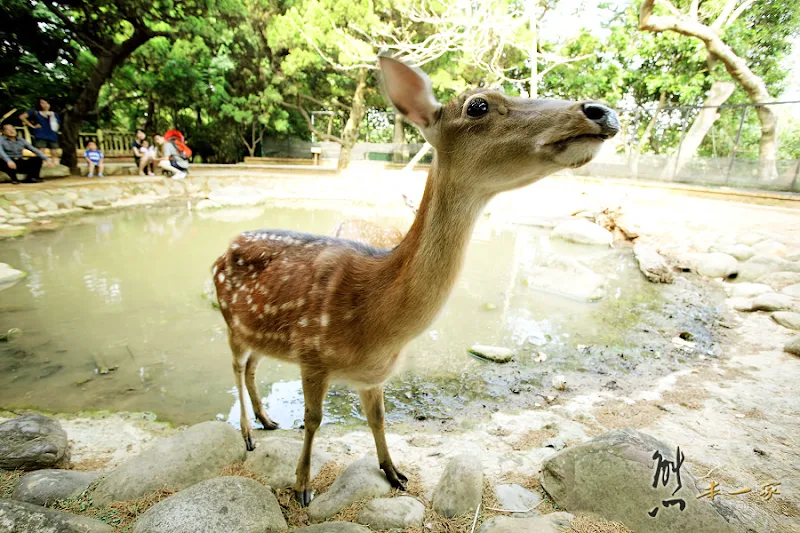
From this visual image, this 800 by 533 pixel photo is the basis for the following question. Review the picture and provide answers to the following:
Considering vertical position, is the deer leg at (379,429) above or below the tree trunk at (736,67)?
below

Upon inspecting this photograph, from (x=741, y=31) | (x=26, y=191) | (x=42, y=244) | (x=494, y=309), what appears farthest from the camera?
(x=741, y=31)

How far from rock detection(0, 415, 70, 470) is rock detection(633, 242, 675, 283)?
23.4ft

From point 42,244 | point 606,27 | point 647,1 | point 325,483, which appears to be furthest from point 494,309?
point 606,27

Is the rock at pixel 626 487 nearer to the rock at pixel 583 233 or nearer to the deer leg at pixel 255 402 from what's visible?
the deer leg at pixel 255 402

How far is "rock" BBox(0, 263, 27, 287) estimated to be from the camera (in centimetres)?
535

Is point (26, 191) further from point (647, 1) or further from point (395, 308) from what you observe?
point (647, 1)

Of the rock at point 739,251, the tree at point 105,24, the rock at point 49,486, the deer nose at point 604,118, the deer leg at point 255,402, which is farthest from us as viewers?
the tree at point 105,24

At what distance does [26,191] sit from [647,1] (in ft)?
41.1

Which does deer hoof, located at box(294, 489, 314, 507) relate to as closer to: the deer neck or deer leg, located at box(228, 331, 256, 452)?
deer leg, located at box(228, 331, 256, 452)

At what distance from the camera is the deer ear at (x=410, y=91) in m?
1.65

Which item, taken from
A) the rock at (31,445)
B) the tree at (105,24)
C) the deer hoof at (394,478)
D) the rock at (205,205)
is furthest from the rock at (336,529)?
the tree at (105,24)

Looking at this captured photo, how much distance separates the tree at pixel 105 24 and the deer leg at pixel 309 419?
36.7ft

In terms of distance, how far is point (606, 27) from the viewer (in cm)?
1714

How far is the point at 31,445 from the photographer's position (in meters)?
2.27
